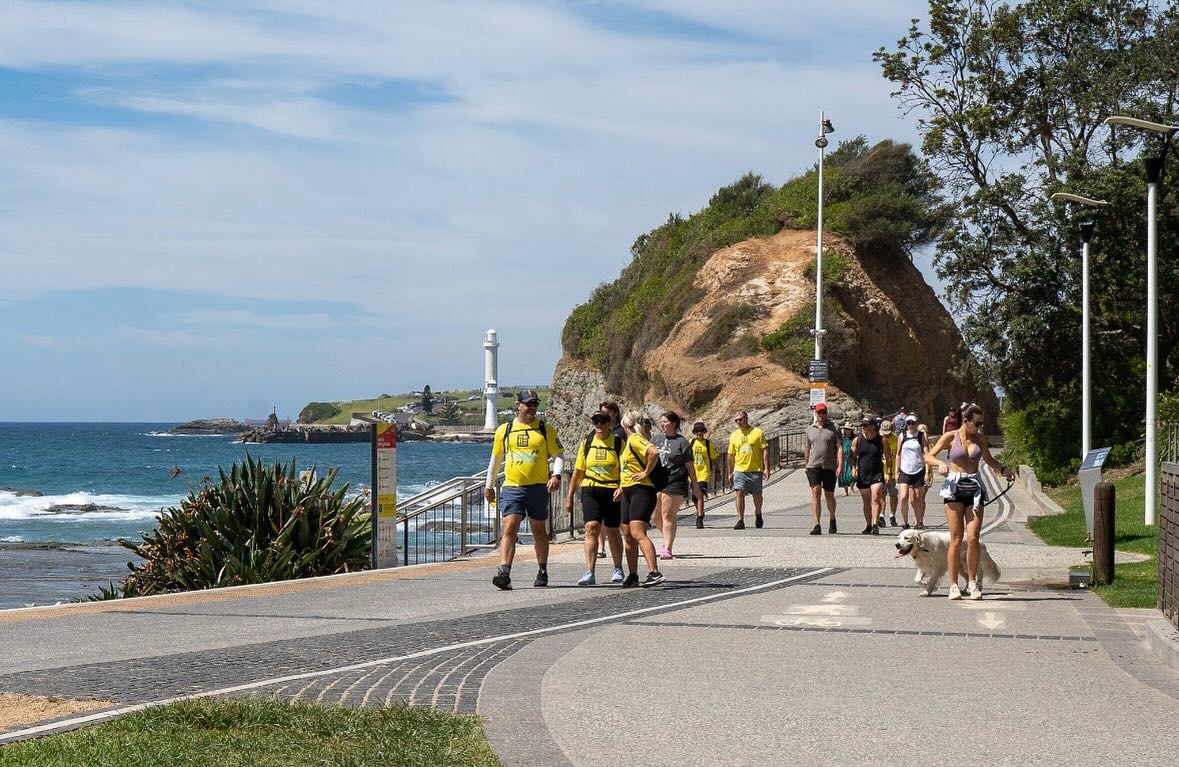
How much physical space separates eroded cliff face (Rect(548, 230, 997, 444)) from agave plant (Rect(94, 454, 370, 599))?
2670 cm

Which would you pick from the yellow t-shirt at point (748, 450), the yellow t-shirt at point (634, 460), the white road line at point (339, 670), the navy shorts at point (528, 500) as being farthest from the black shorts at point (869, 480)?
the navy shorts at point (528, 500)

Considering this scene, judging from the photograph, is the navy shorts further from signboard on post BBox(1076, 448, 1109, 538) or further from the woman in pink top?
signboard on post BBox(1076, 448, 1109, 538)

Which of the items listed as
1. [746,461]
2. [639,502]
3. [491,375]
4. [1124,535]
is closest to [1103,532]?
[639,502]

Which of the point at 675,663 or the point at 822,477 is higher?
the point at 822,477

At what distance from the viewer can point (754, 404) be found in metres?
Answer: 43.9

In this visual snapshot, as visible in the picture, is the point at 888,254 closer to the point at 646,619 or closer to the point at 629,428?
the point at 629,428

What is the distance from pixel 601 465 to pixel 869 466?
7.51 metres

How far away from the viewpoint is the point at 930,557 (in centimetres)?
1238

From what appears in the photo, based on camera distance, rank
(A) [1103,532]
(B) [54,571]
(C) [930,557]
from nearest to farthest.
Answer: (C) [930,557] → (A) [1103,532] → (B) [54,571]

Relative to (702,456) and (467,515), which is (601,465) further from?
(702,456)

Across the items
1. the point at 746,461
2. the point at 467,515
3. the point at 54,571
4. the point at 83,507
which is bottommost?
the point at 83,507

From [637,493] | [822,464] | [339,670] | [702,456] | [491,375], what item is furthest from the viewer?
[491,375]

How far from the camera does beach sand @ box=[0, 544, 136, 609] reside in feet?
73.6

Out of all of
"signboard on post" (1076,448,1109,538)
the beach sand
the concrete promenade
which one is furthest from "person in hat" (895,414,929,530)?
the beach sand
